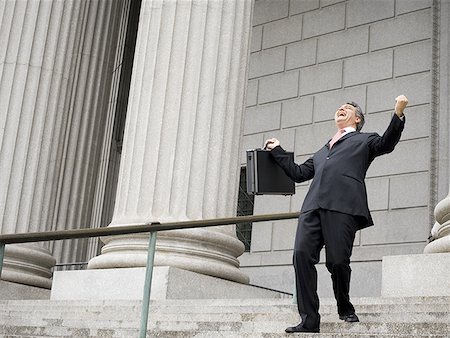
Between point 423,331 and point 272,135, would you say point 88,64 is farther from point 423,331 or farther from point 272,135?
point 423,331

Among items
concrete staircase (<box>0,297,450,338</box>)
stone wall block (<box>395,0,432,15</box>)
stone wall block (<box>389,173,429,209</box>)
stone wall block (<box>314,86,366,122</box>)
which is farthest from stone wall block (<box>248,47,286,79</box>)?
concrete staircase (<box>0,297,450,338</box>)

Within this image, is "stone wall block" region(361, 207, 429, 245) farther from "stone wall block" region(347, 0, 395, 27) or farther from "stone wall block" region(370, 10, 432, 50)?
"stone wall block" region(347, 0, 395, 27)

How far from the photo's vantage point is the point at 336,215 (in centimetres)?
598

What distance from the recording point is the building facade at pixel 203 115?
9.68 m

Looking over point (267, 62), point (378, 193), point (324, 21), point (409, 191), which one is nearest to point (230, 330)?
point (409, 191)

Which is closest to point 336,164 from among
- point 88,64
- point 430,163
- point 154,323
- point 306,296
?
point 306,296

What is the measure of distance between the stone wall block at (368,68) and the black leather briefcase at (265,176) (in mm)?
8897

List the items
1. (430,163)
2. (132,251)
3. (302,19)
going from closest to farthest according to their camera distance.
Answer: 1. (132,251)
2. (430,163)
3. (302,19)

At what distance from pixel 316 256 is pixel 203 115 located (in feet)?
Answer: 13.2

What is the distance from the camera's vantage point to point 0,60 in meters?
12.1

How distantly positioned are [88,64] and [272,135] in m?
3.64

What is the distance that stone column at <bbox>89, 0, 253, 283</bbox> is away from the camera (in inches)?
372

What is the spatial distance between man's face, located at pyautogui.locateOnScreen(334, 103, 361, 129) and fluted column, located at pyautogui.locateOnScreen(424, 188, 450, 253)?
2.06 metres

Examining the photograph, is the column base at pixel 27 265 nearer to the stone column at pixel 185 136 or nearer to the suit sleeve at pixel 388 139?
the stone column at pixel 185 136
